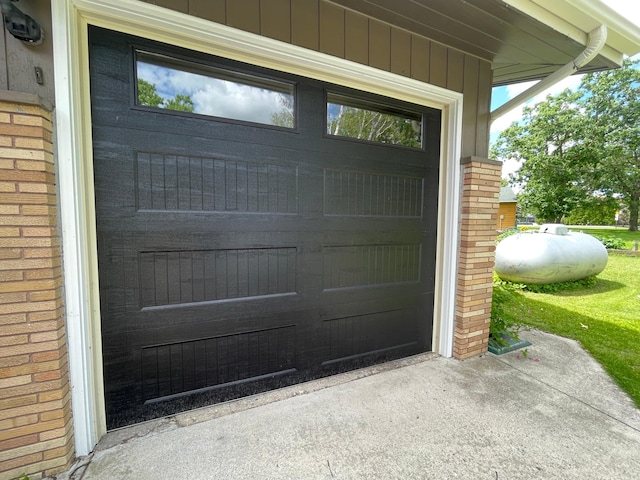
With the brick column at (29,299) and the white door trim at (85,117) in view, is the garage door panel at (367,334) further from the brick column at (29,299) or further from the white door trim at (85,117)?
the brick column at (29,299)

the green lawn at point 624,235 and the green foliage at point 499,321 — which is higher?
the green lawn at point 624,235

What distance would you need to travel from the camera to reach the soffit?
1747mm

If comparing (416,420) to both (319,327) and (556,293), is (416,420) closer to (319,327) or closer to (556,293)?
(319,327)

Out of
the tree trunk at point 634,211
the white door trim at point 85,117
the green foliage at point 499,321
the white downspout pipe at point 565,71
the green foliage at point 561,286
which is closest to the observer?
the white door trim at point 85,117

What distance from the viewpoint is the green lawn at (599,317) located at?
2463mm

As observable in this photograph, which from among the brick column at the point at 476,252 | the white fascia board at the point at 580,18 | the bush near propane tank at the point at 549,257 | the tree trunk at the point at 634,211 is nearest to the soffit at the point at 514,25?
the white fascia board at the point at 580,18

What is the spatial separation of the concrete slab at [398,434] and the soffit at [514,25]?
2466mm

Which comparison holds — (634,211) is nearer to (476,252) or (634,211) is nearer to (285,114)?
(476,252)

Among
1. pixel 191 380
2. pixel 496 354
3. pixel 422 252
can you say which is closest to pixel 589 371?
pixel 496 354

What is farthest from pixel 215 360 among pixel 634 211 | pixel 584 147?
pixel 634 211

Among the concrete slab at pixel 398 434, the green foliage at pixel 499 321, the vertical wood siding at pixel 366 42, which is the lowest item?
the concrete slab at pixel 398 434

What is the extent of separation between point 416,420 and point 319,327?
0.83 m

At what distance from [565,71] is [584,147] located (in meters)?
17.4

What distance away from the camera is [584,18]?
1.86 m
